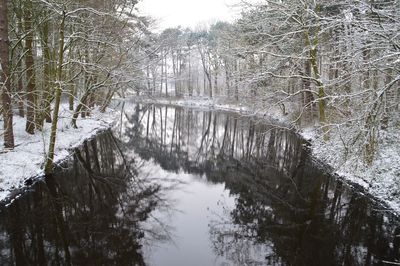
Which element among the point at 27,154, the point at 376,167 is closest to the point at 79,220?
the point at 27,154

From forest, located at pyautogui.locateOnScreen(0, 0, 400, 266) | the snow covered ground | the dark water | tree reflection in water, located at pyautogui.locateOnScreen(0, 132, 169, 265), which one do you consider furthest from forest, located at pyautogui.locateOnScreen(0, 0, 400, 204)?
the dark water

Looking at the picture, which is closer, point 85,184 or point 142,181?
point 85,184

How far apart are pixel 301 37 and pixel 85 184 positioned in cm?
1352

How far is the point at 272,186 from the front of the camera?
13.1m

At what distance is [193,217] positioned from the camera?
33.2 feet

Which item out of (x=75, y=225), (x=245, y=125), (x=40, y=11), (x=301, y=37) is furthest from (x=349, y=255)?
(x=245, y=125)

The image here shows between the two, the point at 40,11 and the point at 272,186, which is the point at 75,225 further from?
the point at 40,11

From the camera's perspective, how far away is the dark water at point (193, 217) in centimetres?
774

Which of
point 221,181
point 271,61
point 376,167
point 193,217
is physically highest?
point 271,61

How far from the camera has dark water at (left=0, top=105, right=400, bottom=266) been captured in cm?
774

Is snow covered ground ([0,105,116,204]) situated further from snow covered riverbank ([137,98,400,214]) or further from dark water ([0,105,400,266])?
snow covered riverbank ([137,98,400,214])

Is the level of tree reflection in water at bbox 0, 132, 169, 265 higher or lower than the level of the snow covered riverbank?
lower

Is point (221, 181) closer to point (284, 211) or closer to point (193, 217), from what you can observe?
point (284, 211)

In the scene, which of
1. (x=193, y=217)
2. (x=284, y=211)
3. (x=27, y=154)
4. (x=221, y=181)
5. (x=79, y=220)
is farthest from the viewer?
(x=221, y=181)
